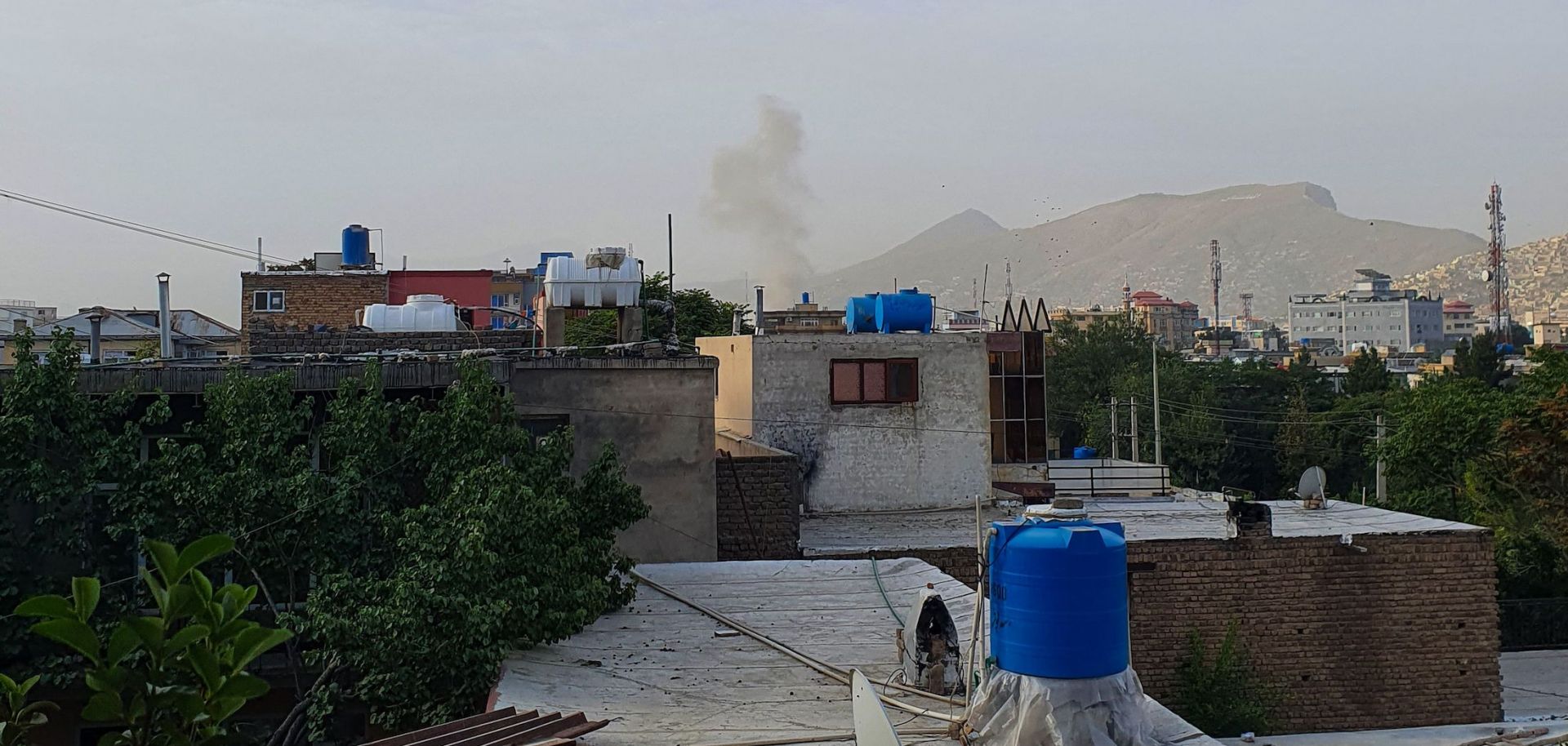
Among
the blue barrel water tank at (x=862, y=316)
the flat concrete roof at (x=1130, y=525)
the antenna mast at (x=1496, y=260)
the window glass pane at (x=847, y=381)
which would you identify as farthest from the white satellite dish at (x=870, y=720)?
the antenna mast at (x=1496, y=260)

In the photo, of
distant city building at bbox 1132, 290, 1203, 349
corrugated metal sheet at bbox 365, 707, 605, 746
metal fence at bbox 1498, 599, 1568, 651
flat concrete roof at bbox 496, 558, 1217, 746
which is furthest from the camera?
distant city building at bbox 1132, 290, 1203, 349

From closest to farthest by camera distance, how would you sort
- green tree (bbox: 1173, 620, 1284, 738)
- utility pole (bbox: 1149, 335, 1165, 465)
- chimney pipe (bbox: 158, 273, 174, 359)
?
chimney pipe (bbox: 158, 273, 174, 359) → green tree (bbox: 1173, 620, 1284, 738) → utility pole (bbox: 1149, 335, 1165, 465)

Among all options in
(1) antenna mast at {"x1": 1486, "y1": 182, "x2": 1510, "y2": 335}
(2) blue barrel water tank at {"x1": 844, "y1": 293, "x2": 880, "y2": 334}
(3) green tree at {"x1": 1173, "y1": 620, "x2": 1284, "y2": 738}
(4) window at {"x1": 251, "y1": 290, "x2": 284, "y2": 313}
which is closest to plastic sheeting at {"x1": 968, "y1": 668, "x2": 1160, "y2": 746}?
(3) green tree at {"x1": 1173, "y1": 620, "x2": 1284, "y2": 738}

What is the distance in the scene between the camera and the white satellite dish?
6301mm

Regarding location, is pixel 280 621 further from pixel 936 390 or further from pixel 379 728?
pixel 936 390

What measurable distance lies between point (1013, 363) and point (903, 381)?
3.66 meters

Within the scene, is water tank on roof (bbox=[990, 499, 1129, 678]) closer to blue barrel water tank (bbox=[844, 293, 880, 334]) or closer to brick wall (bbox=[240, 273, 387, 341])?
blue barrel water tank (bbox=[844, 293, 880, 334])

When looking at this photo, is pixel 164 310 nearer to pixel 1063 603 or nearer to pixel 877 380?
pixel 877 380

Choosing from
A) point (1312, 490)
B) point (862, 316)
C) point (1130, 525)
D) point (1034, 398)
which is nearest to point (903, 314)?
point (862, 316)

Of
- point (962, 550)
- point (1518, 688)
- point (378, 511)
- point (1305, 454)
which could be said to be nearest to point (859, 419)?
point (962, 550)

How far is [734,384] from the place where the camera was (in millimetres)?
24016

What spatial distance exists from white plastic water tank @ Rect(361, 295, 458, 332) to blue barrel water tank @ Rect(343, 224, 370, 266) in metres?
22.8

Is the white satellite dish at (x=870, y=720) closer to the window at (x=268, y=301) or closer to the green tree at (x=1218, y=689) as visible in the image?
the green tree at (x=1218, y=689)

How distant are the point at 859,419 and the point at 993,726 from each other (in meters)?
15.5
